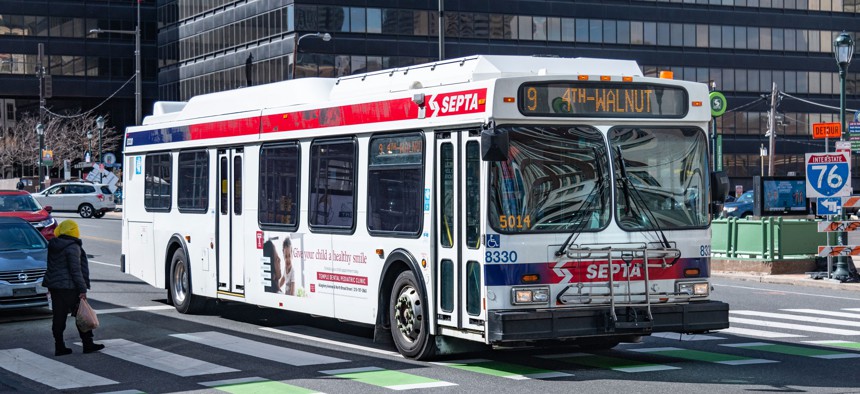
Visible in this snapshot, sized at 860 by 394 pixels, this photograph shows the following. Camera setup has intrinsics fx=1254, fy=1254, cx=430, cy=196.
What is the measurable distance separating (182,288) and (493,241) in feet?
28.0

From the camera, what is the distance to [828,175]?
80.0 feet

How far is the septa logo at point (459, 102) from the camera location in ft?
39.0

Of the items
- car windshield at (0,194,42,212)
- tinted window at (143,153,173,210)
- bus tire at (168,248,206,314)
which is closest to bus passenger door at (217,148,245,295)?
bus tire at (168,248,206,314)

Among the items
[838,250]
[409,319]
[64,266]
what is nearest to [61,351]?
[64,266]

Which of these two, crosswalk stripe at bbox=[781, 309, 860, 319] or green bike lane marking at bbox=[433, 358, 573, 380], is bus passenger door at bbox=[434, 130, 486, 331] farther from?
crosswalk stripe at bbox=[781, 309, 860, 319]

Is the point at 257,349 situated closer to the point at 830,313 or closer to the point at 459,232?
the point at 459,232

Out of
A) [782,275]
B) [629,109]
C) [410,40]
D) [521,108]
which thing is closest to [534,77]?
[521,108]

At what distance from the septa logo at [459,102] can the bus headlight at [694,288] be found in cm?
268

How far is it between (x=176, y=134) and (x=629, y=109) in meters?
8.98

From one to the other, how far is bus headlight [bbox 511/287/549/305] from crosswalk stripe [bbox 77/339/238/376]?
2.95 meters

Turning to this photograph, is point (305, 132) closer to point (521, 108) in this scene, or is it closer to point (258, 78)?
point (521, 108)

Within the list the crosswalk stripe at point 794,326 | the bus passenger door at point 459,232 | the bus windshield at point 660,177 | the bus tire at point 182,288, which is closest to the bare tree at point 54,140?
the bus tire at point 182,288

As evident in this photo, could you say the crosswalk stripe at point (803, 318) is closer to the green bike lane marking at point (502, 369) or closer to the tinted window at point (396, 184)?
the green bike lane marking at point (502, 369)

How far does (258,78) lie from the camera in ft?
254
